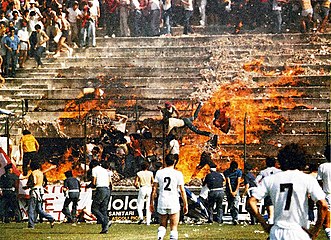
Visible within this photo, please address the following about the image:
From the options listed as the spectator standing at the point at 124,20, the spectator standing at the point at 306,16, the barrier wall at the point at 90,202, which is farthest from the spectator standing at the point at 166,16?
the barrier wall at the point at 90,202

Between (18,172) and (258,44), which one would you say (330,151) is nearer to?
(18,172)

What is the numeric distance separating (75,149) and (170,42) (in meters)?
4.78

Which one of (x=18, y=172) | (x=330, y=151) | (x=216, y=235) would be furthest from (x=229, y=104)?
(x=330, y=151)

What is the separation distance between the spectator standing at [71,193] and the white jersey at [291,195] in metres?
11.0

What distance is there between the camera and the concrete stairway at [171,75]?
83.3 feet

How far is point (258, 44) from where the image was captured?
27.5 meters

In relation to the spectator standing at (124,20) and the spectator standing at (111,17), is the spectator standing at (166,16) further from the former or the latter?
the spectator standing at (111,17)

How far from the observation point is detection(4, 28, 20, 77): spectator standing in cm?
2759

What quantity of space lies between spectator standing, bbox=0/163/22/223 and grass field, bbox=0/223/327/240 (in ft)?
1.84

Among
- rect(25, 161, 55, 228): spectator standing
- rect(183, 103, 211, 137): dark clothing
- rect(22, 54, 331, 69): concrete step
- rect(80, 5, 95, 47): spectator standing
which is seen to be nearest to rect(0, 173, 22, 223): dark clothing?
rect(25, 161, 55, 228): spectator standing

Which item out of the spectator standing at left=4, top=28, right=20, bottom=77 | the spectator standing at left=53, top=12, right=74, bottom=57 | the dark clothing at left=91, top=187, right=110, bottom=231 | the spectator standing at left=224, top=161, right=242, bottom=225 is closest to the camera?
the dark clothing at left=91, top=187, right=110, bottom=231

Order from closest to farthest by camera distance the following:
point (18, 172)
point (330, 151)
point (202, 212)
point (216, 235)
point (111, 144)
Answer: point (330, 151) < point (216, 235) < point (202, 212) < point (18, 172) < point (111, 144)

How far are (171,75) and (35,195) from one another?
8045 millimetres

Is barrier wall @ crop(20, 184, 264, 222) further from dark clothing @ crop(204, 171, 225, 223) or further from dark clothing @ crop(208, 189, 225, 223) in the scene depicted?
dark clothing @ crop(204, 171, 225, 223)
